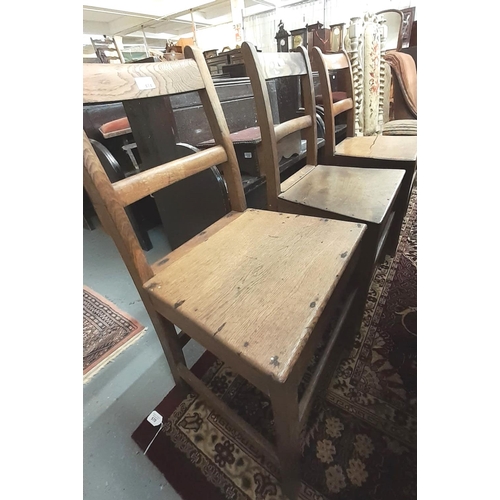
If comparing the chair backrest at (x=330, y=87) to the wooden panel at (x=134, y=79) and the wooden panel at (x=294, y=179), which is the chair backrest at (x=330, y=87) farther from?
the wooden panel at (x=134, y=79)

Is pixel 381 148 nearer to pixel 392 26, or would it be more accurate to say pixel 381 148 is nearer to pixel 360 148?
pixel 360 148

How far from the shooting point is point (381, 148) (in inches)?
51.9

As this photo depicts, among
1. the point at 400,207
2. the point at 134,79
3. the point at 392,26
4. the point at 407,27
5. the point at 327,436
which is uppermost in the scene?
the point at 392,26

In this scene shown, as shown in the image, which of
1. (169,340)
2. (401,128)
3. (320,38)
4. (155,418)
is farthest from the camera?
(320,38)

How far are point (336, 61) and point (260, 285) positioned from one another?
53.2 inches

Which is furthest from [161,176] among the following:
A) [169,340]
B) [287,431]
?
[287,431]

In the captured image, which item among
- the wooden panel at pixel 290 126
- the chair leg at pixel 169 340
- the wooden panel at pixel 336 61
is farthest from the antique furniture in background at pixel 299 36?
the chair leg at pixel 169 340

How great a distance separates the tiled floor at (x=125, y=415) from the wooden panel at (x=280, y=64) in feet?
3.61
